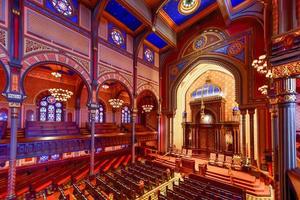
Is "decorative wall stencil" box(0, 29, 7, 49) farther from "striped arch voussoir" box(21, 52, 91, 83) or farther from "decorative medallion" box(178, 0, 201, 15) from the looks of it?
"decorative medallion" box(178, 0, 201, 15)

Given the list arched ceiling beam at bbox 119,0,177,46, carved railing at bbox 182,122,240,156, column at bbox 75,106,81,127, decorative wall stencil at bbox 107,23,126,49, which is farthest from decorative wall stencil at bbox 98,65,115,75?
carved railing at bbox 182,122,240,156

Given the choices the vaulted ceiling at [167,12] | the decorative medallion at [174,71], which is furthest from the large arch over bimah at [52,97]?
the decorative medallion at [174,71]

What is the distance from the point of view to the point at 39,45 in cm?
680

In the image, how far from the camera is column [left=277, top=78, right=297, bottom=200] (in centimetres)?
254

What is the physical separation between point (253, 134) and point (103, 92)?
550 inches

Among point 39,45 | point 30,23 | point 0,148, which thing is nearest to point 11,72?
point 39,45

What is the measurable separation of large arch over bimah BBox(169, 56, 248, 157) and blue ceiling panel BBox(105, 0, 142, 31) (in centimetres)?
549

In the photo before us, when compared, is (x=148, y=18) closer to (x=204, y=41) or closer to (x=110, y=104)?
(x=204, y=41)

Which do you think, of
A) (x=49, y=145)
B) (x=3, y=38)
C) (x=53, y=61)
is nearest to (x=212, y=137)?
(x=49, y=145)

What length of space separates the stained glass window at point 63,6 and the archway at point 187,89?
942 cm

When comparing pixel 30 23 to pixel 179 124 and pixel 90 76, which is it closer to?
pixel 90 76

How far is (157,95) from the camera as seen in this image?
1435 centimetres

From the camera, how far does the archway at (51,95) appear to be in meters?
12.1

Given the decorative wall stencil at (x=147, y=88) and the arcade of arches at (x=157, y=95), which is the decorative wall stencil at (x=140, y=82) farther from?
the decorative wall stencil at (x=147, y=88)
